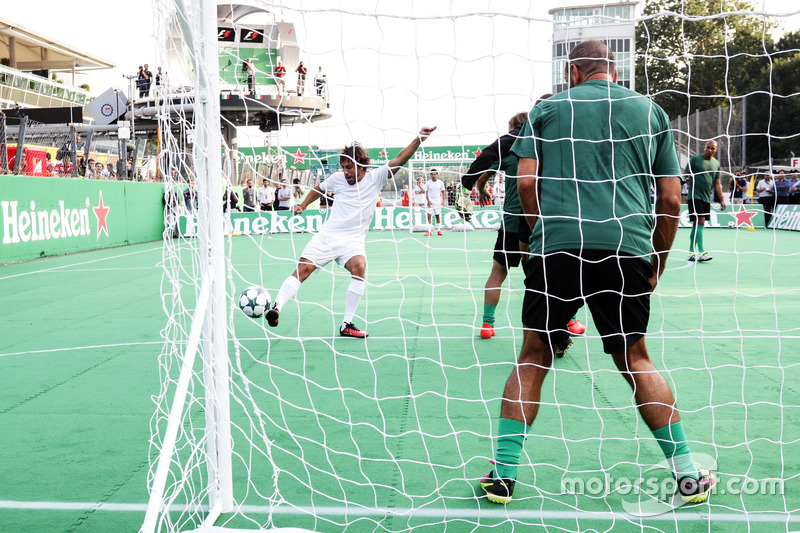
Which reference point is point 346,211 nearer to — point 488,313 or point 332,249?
point 332,249

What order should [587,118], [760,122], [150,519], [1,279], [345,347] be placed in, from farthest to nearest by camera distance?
[760,122]
[1,279]
[345,347]
[587,118]
[150,519]

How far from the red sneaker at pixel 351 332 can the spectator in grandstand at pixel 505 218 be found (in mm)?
1108

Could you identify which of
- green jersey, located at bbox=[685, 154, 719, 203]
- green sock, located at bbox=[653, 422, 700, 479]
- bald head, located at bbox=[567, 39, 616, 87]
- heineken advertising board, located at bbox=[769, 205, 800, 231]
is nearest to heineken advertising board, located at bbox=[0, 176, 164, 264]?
green jersey, located at bbox=[685, 154, 719, 203]

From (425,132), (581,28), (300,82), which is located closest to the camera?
(581,28)

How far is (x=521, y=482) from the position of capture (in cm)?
335

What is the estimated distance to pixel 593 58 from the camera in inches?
123

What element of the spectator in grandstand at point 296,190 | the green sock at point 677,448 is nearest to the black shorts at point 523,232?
the spectator in grandstand at point 296,190

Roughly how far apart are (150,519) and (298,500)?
83 cm

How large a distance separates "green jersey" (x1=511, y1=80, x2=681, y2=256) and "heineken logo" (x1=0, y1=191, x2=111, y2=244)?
43.0ft

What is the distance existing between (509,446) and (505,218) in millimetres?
2970

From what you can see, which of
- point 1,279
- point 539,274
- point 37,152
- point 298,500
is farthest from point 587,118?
point 37,152

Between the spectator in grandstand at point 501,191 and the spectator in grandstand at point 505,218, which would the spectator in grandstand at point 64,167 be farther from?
the spectator in grandstand at point 505,218

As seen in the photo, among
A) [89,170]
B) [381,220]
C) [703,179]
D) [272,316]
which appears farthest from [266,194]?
[272,316]

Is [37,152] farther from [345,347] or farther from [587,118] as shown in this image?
[587,118]
